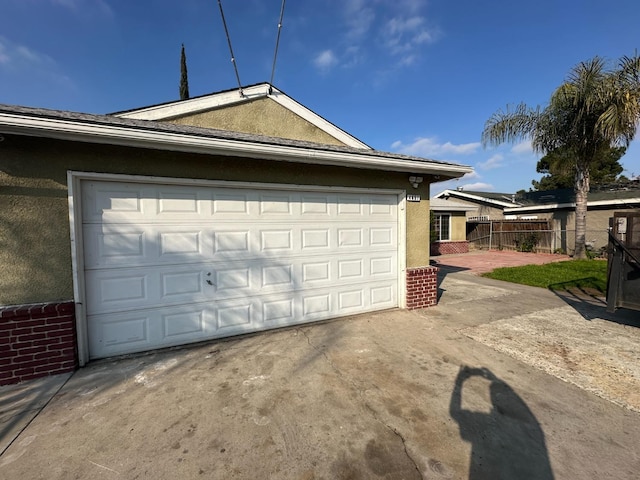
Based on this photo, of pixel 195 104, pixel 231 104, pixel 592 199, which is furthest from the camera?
pixel 592 199

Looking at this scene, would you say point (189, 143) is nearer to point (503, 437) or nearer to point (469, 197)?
point (503, 437)

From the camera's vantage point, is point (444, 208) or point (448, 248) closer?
point (444, 208)

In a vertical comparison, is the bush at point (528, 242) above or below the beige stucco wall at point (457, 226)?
below

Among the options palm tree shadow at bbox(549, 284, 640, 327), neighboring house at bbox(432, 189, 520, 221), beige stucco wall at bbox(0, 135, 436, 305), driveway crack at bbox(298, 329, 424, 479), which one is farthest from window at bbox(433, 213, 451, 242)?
beige stucco wall at bbox(0, 135, 436, 305)

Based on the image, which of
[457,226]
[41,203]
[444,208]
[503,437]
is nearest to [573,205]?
[457,226]

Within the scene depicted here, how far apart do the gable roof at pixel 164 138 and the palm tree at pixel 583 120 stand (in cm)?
1040

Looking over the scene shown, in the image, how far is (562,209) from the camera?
15.9 metres

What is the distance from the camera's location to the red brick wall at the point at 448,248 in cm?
1573

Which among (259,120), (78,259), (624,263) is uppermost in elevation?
(259,120)

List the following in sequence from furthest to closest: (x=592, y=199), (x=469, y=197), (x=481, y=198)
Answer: (x=469, y=197) < (x=481, y=198) < (x=592, y=199)

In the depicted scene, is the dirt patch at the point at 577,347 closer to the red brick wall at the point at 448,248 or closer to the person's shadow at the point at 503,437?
the person's shadow at the point at 503,437

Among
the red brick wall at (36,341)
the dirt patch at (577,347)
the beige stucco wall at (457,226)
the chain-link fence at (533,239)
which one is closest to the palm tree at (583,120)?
the chain-link fence at (533,239)

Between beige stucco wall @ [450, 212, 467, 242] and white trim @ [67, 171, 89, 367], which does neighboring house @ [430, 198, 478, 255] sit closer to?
beige stucco wall @ [450, 212, 467, 242]

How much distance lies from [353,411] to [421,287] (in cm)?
354
